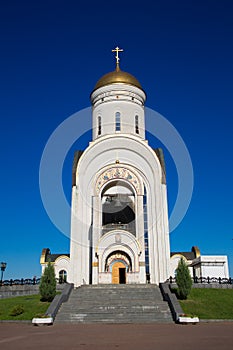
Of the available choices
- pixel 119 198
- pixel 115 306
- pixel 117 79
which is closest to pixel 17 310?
pixel 115 306

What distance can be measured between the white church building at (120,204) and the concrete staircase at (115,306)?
375cm

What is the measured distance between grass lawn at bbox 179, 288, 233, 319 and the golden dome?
701 inches

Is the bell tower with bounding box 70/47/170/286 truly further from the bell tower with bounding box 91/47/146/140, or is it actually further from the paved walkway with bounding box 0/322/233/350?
the paved walkway with bounding box 0/322/233/350

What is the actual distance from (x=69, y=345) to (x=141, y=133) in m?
22.1

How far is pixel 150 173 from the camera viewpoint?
25953mm

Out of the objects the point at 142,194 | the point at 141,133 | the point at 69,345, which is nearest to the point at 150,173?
the point at 142,194

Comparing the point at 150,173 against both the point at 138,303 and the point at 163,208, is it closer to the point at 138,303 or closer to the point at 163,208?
the point at 163,208

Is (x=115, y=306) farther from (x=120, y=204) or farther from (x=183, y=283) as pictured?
(x=120, y=204)

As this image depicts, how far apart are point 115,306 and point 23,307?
14.2 feet

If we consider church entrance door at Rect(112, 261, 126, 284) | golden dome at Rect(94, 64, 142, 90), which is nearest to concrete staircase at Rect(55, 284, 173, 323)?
church entrance door at Rect(112, 261, 126, 284)

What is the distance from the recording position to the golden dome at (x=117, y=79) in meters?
28.6

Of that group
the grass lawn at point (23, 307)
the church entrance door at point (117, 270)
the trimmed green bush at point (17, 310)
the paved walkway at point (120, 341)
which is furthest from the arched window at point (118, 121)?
the paved walkway at point (120, 341)

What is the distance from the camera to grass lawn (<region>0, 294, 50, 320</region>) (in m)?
15.0

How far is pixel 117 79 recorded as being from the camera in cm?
2859
